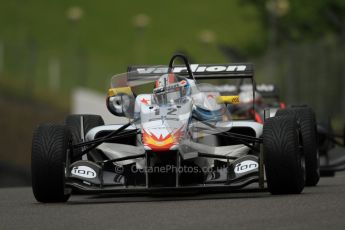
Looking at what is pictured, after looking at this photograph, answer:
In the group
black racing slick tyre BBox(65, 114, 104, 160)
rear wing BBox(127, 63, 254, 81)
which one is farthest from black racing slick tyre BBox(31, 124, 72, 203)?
rear wing BBox(127, 63, 254, 81)

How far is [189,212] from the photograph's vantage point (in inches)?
413

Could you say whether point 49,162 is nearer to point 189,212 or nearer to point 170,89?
point 170,89

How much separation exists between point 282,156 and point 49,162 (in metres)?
2.21

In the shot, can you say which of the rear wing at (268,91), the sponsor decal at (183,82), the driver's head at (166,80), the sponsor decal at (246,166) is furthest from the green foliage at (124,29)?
the sponsor decal at (246,166)

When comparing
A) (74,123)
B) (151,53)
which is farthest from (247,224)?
(151,53)

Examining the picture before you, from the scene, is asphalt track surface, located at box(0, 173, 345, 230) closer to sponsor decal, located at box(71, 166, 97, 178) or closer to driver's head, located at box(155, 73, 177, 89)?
sponsor decal, located at box(71, 166, 97, 178)

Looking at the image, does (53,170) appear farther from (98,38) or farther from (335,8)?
(98,38)

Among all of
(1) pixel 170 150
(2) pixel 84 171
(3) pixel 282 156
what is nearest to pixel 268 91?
(2) pixel 84 171

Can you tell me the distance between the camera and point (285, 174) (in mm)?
12172

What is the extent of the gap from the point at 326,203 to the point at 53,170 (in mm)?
2719

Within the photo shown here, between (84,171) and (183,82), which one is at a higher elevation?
(183,82)

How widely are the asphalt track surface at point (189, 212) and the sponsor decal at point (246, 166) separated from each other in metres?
0.27

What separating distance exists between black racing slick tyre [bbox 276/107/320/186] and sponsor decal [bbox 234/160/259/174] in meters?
1.60

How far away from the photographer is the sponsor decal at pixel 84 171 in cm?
1255
